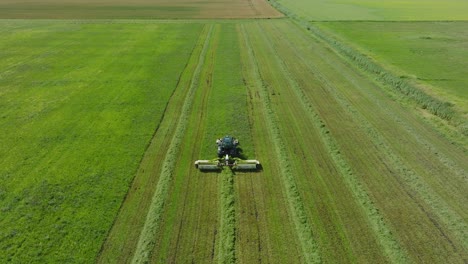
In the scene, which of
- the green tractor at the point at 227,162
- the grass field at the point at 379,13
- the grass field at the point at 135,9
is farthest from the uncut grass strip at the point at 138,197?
the grass field at the point at 135,9

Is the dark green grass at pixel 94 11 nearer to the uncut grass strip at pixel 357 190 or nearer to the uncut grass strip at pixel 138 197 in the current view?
Answer: the uncut grass strip at pixel 138 197

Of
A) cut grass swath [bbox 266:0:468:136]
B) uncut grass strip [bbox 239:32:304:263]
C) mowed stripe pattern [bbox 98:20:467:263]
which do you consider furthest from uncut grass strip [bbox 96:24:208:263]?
cut grass swath [bbox 266:0:468:136]

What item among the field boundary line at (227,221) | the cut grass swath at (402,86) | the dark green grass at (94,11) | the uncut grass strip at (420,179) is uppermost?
the dark green grass at (94,11)

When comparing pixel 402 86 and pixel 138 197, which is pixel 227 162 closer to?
pixel 138 197

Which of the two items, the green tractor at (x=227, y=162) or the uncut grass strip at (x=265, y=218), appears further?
the green tractor at (x=227, y=162)

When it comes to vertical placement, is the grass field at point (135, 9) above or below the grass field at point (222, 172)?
→ above

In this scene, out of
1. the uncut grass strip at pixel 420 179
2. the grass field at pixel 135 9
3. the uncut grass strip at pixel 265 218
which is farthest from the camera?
the grass field at pixel 135 9

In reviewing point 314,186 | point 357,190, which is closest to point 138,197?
point 314,186
